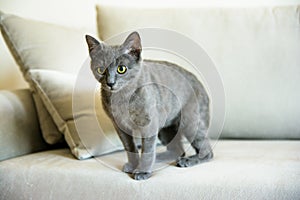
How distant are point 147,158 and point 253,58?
72 cm

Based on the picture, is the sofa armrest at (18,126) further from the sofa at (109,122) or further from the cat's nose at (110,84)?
the cat's nose at (110,84)

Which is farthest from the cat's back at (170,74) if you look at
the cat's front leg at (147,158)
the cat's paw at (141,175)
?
the cat's paw at (141,175)

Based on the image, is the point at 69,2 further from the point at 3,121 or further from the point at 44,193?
the point at 44,193

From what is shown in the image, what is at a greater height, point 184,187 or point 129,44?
point 129,44

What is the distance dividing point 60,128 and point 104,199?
43cm

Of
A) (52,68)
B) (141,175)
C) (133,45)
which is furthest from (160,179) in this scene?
(52,68)

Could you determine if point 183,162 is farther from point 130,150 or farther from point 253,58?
point 253,58

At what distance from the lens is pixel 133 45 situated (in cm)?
122

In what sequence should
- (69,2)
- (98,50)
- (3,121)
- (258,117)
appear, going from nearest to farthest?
(98,50) → (3,121) → (258,117) → (69,2)

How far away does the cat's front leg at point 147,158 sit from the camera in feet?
4.05

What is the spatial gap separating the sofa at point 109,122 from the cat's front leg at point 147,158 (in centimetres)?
3

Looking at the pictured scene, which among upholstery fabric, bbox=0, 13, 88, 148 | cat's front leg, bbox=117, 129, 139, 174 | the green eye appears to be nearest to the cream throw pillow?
upholstery fabric, bbox=0, 13, 88, 148

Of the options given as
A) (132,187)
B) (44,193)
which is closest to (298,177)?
(132,187)

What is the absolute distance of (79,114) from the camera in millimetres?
1464
